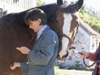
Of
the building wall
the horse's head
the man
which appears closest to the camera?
the man

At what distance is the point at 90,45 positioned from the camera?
22453 millimetres

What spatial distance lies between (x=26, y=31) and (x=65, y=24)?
708 millimetres

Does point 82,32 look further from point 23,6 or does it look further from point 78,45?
point 23,6

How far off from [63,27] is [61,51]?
431 mm

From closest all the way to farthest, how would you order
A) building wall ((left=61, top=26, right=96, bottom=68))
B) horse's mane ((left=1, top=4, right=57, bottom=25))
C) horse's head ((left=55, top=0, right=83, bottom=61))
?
horse's head ((left=55, top=0, right=83, bottom=61)), horse's mane ((left=1, top=4, right=57, bottom=25)), building wall ((left=61, top=26, right=96, bottom=68))

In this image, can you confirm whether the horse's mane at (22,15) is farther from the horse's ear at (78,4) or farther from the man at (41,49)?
the man at (41,49)

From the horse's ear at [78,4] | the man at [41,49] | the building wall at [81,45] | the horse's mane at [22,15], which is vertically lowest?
the building wall at [81,45]

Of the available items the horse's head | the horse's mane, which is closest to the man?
the horse's head

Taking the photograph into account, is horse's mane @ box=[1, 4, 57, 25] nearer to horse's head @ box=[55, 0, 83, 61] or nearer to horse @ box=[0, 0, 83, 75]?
horse @ box=[0, 0, 83, 75]

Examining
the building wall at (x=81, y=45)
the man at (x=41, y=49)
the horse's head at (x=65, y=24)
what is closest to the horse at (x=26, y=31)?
the horse's head at (x=65, y=24)

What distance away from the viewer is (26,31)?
182 inches

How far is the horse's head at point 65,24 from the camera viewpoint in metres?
4.23

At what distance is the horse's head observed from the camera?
13.9 feet

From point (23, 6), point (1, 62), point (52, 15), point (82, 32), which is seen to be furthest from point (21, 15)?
point (82, 32)
